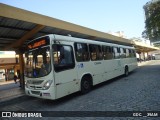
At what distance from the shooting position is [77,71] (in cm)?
860

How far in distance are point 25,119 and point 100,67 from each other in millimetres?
5917

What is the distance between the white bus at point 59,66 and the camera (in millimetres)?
7262

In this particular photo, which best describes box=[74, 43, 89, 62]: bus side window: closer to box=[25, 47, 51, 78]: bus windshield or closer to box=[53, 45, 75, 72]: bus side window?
box=[53, 45, 75, 72]: bus side window

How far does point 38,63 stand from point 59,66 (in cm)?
100

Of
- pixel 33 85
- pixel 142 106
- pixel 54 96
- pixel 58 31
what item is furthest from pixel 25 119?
pixel 58 31

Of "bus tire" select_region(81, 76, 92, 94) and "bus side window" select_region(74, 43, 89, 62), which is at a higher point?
"bus side window" select_region(74, 43, 89, 62)

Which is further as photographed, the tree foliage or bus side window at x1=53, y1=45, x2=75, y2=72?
the tree foliage

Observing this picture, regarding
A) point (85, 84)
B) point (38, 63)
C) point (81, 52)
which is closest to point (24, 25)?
point (38, 63)

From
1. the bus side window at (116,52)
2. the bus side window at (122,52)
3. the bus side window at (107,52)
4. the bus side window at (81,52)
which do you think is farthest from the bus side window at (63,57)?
the bus side window at (122,52)

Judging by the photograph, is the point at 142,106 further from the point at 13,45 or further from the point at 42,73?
the point at 13,45

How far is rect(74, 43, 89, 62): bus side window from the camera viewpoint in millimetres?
8883

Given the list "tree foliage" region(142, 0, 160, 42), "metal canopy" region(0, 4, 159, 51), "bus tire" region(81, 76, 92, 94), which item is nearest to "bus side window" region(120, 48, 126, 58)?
"metal canopy" region(0, 4, 159, 51)

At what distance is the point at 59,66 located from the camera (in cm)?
746

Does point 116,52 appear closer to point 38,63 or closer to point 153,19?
point 38,63
